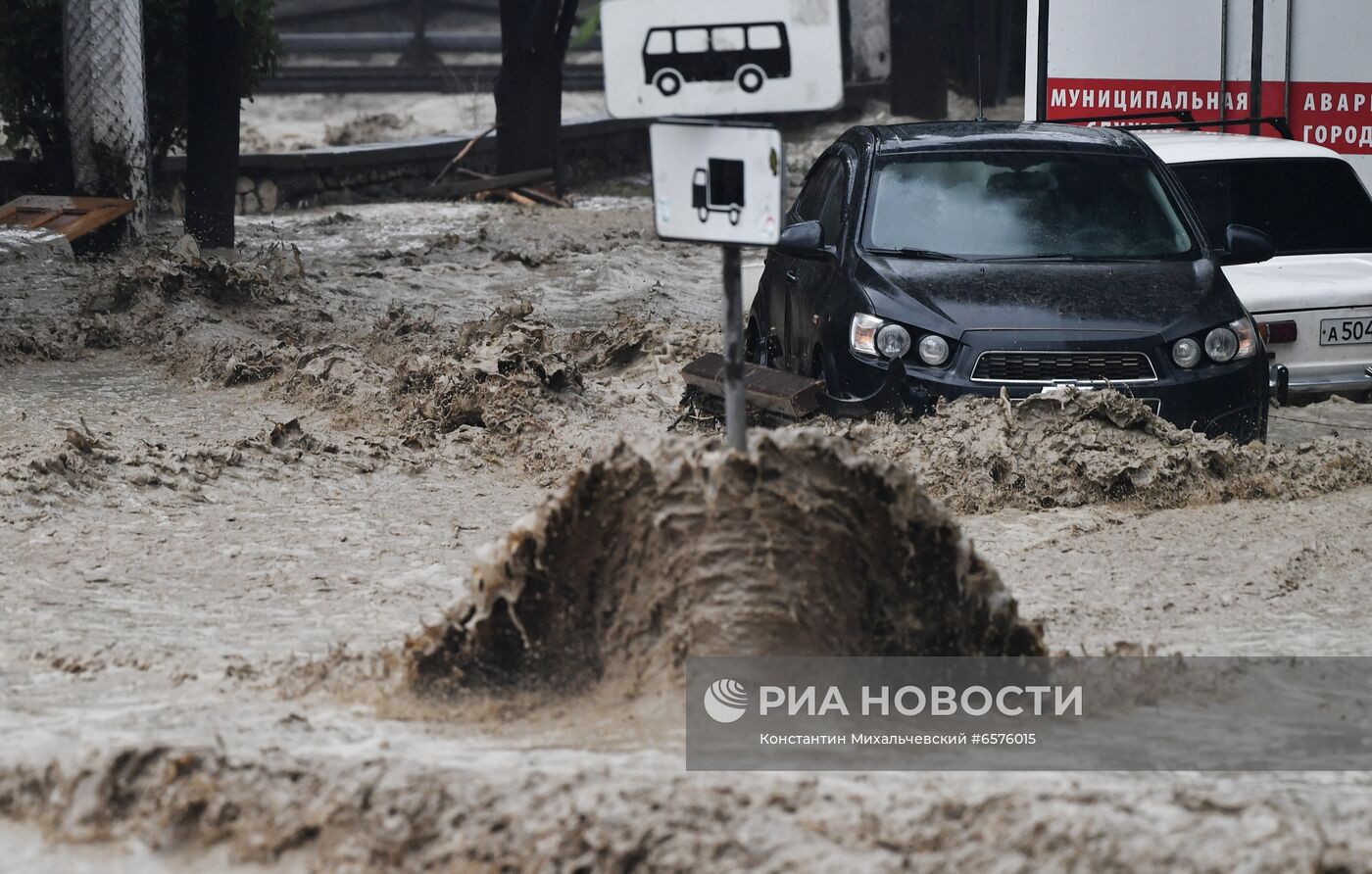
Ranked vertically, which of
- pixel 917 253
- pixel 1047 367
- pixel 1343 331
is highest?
pixel 917 253

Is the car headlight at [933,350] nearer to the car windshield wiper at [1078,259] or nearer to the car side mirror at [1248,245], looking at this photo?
the car windshield wiper at [1078,259]

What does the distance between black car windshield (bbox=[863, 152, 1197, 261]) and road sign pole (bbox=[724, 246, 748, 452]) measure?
3099mm

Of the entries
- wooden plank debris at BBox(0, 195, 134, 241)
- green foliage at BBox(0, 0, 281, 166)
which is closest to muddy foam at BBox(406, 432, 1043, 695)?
wooden plank debris at BBox(0, 195, 134, 241)

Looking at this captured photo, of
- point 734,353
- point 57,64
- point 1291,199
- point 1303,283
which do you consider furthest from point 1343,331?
point 57,64

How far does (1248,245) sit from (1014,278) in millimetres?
1343

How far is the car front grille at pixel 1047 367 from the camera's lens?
22.5 feet

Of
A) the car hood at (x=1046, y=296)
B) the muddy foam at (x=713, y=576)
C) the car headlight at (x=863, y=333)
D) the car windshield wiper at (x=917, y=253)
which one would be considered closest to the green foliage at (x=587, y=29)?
the car windshield wiper at (x=917, y=253)

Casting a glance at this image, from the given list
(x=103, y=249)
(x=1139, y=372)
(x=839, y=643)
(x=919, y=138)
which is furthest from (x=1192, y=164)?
(x=103, y=249)

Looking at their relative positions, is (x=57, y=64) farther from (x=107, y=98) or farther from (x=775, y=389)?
(x=775, y=389)

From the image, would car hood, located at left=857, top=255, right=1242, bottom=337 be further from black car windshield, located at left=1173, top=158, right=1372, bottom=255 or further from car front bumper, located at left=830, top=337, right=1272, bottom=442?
black car windshield, located at left=1173, top=158, right=1372, bottom=255

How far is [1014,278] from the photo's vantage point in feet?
23.5

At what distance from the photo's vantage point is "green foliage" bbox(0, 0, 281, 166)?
13414 millimetres

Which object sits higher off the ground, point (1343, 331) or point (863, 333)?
point (863, 333)

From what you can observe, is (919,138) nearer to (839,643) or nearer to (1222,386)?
(1222,386)
